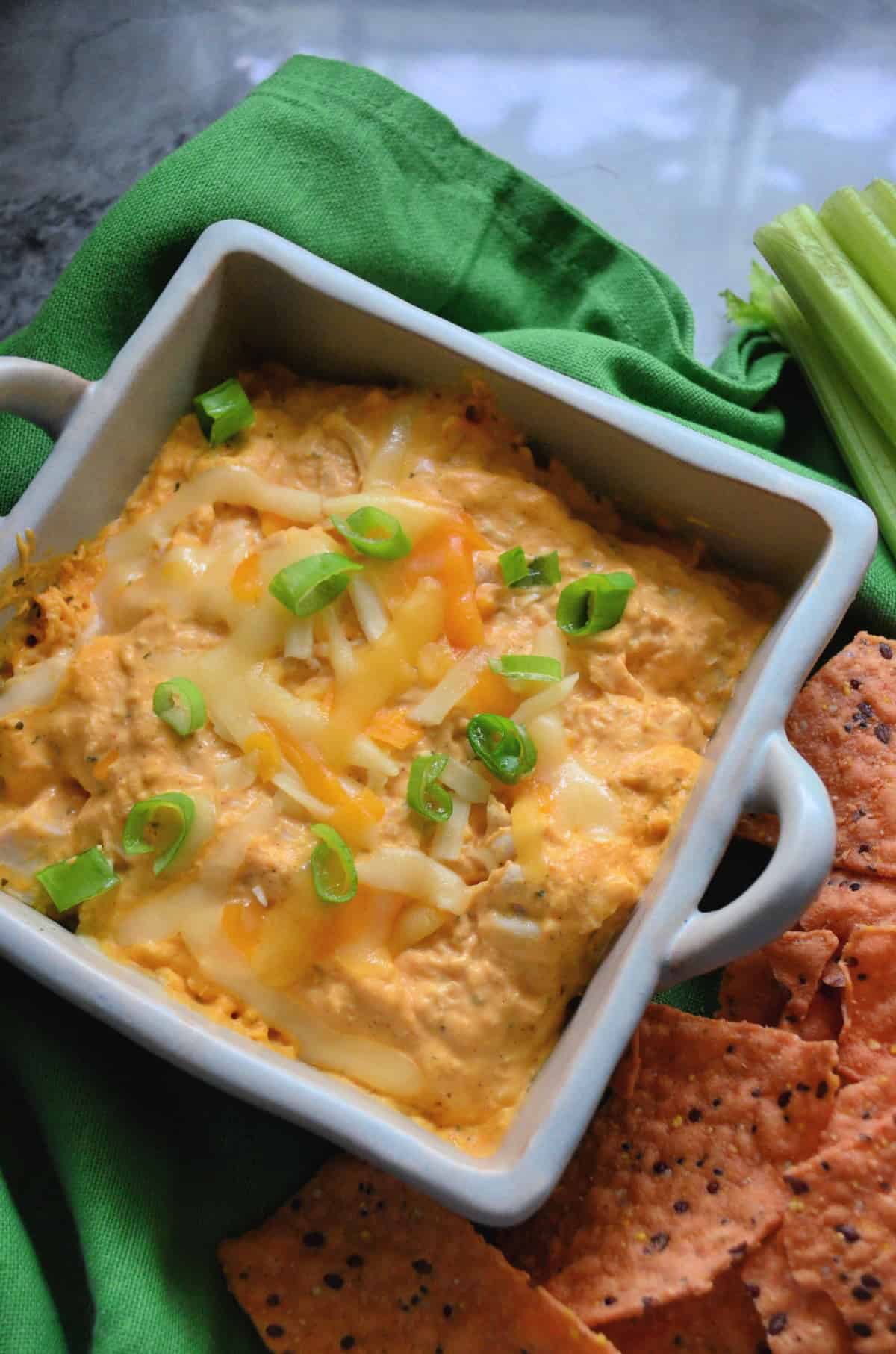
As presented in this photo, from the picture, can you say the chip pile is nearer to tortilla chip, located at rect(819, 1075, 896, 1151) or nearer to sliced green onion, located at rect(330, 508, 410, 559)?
tortilla chip, located at rect(819, 1075, 896, 1151)

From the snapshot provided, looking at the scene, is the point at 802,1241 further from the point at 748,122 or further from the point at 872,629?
the point at 748,122

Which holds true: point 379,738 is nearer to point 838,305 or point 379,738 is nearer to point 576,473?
point 576,473

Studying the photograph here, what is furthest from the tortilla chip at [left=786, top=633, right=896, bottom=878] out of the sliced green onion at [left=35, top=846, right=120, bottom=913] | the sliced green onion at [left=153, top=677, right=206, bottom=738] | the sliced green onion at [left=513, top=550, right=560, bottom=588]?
the sliced green onion at [left=35, top=846, right=120, bottom=913]

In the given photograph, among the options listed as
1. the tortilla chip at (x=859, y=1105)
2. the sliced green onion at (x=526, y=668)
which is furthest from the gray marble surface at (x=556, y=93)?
the tortilla chip at (x=859, y=1105)

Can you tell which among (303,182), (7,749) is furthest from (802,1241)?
(303,182)

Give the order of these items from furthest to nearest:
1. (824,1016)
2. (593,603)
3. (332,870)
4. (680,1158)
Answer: (824,1016) → (680,1158) → (593,603) → (332,870)

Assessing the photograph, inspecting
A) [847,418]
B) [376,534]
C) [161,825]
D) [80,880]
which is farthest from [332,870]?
[847,418]

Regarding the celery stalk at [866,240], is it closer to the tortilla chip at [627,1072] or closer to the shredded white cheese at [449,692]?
the shredded white cheese at [449,692]
